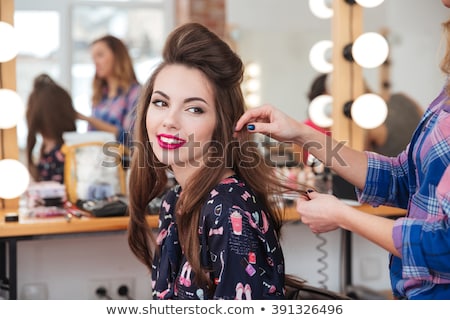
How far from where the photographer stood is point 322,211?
1090 millimetres

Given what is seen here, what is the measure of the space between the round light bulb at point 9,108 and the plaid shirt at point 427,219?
1308mm

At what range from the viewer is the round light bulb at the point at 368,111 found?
2.34 metres

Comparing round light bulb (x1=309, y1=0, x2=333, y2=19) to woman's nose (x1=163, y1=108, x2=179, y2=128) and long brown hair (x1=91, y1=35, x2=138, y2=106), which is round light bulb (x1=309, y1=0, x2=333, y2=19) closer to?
long brown hair (x1=91, y1=35, x2=138, y2=106)

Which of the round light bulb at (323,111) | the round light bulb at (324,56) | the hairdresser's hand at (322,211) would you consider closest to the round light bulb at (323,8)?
the round light bulb at (324,56)

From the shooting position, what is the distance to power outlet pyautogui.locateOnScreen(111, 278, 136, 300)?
83.4 inches

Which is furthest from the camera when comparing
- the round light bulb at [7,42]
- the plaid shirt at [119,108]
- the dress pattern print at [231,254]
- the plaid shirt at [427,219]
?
the plaid shirt at [119,108]

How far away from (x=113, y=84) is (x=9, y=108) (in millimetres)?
1274

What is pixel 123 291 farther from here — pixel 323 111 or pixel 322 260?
pixel 323 111

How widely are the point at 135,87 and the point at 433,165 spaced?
2.39m

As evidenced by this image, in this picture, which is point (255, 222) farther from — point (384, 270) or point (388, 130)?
point (388, 130)

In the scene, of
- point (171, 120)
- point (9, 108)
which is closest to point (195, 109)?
point (171, 120)

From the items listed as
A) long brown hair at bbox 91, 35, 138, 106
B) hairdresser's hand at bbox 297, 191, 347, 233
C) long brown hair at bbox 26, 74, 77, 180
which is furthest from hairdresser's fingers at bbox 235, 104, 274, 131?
long brown hair at bbox 91, 35, 138, 106

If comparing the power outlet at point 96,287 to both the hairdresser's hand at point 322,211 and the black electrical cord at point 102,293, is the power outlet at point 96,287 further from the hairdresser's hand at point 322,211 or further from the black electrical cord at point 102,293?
the hairdresser's hand at point 322,211
